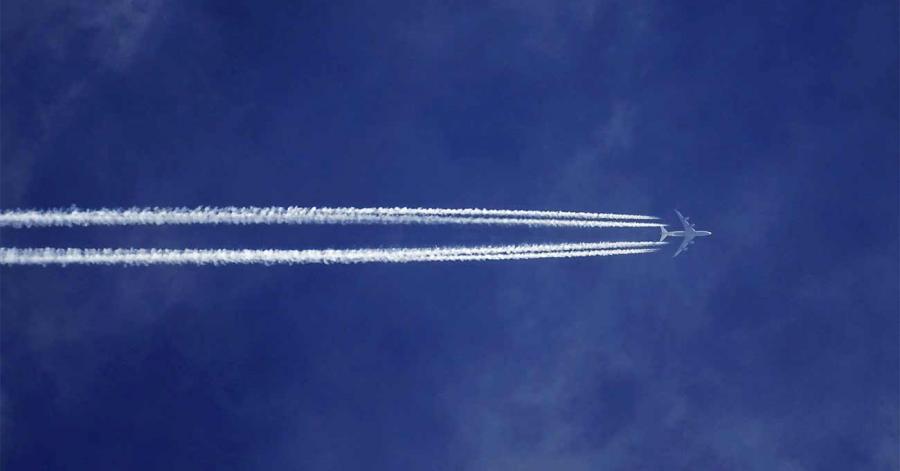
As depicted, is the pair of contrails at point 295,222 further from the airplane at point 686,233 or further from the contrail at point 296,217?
the airplane at point 686,233

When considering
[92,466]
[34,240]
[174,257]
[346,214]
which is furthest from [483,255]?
[92,466]

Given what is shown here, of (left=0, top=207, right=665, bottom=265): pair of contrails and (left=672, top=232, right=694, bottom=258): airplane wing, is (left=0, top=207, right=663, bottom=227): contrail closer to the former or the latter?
(left=0, top=207, right=665, bottom=265): pair of contrails

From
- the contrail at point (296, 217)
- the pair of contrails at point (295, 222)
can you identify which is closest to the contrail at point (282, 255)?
the pair of contrails at point (295, 222)

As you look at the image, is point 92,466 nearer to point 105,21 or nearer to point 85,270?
point 85,270

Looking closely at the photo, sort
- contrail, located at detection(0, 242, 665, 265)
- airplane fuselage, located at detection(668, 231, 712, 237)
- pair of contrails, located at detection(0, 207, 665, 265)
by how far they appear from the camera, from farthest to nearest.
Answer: airplane fuselage, located at detection(668, 231, 712, 237) < pair of contrails, located at detection(0, 207, 665, 265) < contrail, located at detection(0, 242, 665, 265)

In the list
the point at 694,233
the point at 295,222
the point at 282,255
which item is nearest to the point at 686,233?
the point at 694,233

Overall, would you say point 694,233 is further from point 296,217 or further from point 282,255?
point 282,255

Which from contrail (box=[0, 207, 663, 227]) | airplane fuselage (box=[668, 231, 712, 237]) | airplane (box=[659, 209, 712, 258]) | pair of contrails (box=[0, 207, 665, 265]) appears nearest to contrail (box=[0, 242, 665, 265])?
pair of contrails (box=[0, 207, 665, 265])
